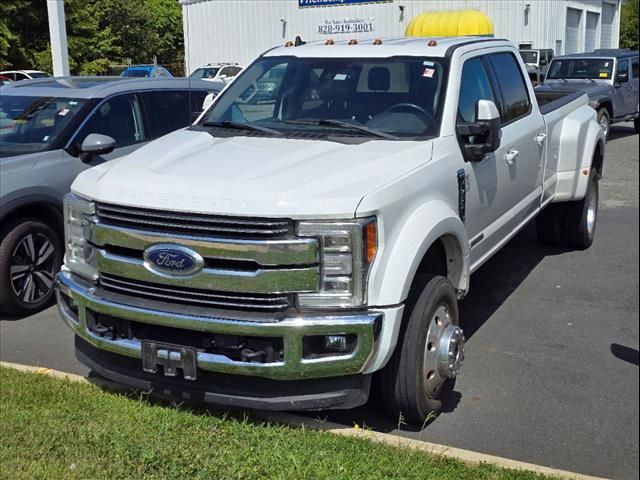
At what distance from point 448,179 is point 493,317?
1.83 m

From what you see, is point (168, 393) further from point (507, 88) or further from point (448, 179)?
point (507, 88)

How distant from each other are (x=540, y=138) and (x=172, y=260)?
12.0 feet

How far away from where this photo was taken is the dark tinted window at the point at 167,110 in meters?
7.58

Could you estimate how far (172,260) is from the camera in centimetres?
399

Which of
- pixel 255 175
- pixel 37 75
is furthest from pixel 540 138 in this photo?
pixel 37 75

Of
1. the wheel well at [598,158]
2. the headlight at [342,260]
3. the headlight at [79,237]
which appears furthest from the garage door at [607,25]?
the headlight at [342,260]

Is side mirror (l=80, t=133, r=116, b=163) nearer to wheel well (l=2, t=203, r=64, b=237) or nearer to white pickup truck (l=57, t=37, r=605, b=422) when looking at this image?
wheel well (l=2, t=203, r=64, b=237)

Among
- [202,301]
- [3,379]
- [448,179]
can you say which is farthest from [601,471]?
[3,379]

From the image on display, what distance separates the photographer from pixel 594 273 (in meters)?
7.29

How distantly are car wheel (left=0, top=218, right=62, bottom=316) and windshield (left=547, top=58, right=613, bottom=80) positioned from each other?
13748 millimetres

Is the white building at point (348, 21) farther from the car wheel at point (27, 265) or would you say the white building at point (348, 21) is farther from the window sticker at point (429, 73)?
the window sticker at point (429, 73)

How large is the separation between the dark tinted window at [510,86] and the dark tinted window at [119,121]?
127 inches

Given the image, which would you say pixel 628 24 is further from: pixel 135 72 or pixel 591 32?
pixel 135 72

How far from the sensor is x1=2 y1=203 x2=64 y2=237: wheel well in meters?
6.32
